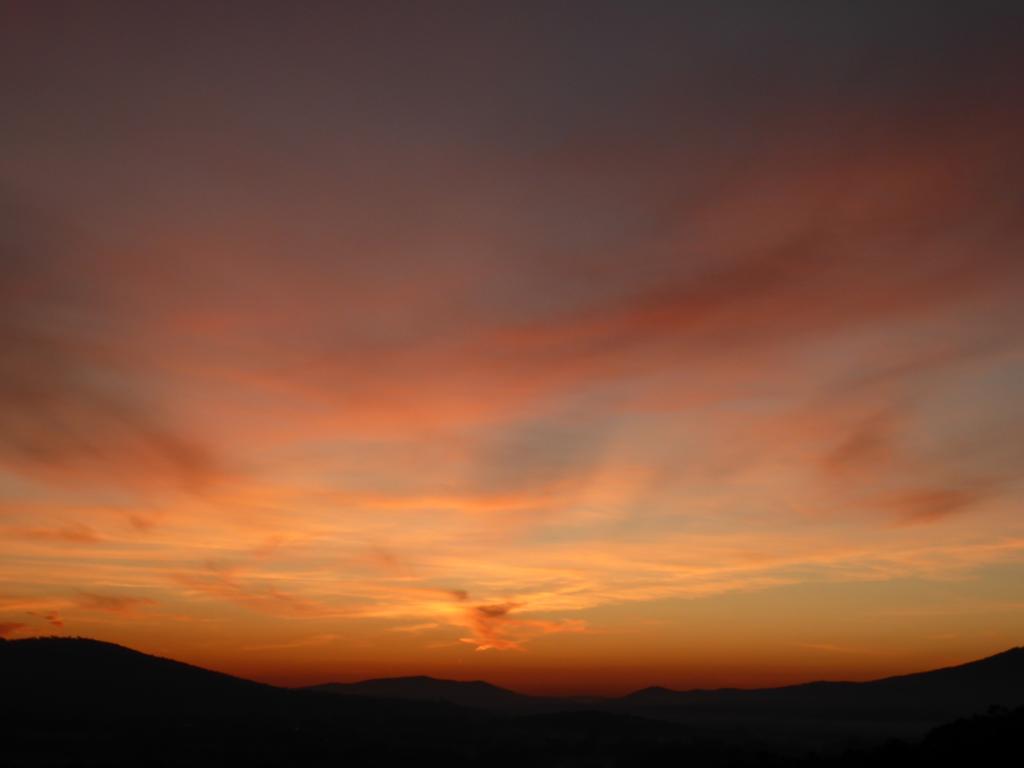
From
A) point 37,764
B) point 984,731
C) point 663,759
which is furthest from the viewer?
point 663,759

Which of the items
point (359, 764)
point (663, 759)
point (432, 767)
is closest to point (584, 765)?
point (663, 759)

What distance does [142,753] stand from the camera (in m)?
197

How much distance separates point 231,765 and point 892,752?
153 m

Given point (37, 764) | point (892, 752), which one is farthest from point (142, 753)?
point (892, 752)

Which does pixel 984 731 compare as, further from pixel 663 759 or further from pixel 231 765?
pixel 231 765

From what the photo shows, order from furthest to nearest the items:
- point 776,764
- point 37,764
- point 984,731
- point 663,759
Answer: point 663,759 < point 37,764 < point 776,764 < point 984,731

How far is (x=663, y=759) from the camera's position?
19412 centimetres

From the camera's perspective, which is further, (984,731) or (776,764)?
(776,764)

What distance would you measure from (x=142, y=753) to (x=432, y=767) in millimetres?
69361

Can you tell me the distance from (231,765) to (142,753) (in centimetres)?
2367

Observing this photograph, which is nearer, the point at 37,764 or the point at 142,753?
the point at 37,764

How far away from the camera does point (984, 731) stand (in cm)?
9494

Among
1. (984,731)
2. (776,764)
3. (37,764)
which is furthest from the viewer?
(37,764)

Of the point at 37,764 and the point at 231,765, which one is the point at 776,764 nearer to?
the point at 231,765
